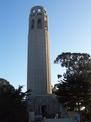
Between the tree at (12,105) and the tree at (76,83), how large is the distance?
25.2 feet

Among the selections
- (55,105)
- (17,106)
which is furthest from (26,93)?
(55,105)

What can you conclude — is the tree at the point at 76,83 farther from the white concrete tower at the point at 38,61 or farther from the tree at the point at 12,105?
the white concrete tower at the point at 38,61

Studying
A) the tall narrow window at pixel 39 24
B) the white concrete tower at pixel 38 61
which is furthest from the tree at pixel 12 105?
the tall narrow window at pixel 39 24

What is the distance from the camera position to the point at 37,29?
251 ft

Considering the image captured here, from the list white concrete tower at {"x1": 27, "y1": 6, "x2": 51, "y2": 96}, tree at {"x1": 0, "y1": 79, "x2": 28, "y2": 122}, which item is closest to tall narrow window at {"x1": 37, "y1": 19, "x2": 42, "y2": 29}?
white concrete tower at {"x1": 27, "y1": 6, "x2": 51, "y2": 96}

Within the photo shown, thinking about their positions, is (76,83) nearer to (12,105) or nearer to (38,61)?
(12,105)

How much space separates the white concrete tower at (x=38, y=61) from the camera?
74688 mm

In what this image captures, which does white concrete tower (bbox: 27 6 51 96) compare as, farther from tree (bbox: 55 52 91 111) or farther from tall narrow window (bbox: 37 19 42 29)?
tree (bbox: 55 52 91 111)

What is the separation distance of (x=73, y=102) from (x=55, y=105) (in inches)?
442

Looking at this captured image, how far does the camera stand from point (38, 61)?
2970 inches

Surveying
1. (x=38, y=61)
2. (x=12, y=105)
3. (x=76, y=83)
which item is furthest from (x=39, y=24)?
(x=12, y=105)

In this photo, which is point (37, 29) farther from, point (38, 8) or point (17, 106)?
point (17, 106)

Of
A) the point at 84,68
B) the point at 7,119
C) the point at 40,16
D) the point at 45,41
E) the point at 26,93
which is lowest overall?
the point at 7,119

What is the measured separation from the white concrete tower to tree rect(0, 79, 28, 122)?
26.6 meters
